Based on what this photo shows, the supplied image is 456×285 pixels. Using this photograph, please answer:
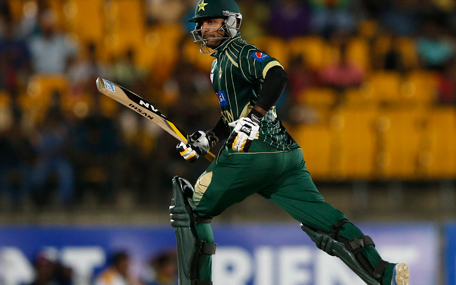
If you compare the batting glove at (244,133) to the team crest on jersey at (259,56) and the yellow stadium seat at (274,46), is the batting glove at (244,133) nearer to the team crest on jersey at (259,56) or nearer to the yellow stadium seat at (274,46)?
the team crest on jersey at (259,56)

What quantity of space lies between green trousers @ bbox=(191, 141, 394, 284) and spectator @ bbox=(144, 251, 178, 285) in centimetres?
414

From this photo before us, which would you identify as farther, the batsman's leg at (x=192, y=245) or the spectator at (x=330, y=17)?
the spectator at (x=330, y=17)

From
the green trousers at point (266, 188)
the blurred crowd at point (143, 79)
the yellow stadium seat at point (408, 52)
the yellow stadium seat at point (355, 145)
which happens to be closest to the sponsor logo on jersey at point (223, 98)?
the green trousers at point (266, 188)

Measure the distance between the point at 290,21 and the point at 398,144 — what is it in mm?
3506

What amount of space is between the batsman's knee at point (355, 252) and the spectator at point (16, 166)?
550cm

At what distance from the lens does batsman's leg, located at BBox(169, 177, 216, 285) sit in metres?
5.10

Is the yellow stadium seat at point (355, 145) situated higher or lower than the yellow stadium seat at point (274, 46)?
lower

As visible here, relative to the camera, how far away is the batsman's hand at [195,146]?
530 cm

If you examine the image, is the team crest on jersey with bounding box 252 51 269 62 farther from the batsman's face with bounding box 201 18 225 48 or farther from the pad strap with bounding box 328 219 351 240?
the pad strap with bounding box 328 219 351 240

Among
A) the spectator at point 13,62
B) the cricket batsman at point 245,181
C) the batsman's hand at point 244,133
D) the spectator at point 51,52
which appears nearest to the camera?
the batsman's hand at point 244,133

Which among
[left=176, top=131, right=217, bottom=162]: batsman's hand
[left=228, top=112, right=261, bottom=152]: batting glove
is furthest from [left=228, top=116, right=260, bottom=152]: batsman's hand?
[left=176, top=131, right=217, bottom=162]: batsman's hand

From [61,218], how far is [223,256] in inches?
90.5

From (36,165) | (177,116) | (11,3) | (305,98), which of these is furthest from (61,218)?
(11,3)

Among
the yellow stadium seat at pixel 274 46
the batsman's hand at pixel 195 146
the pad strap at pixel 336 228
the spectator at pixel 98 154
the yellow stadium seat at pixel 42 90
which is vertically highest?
the yellow stadium seat at pixel 274 46
